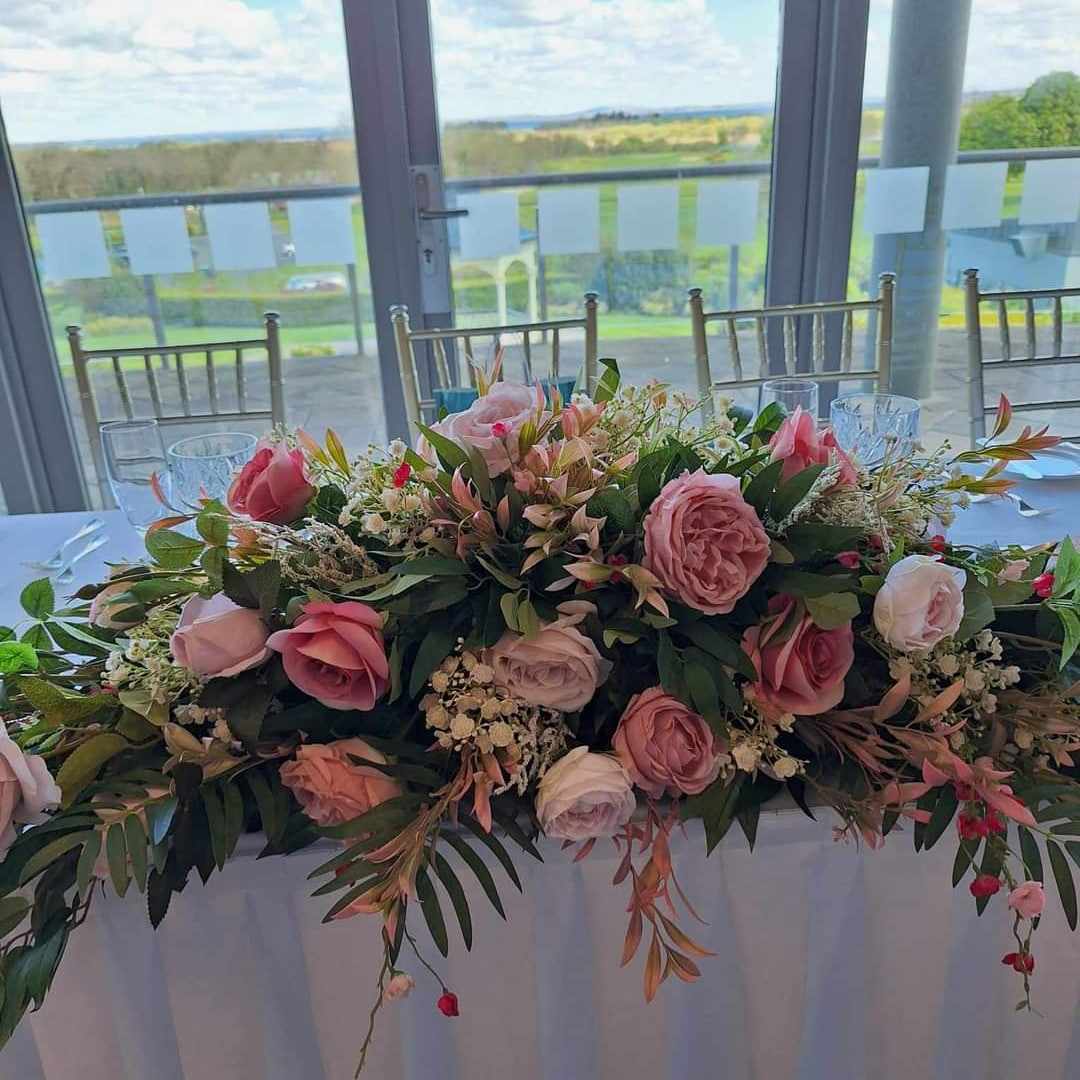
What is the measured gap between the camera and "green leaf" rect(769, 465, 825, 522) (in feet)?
2.29

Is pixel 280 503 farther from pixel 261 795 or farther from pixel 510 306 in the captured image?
pixel 510 306

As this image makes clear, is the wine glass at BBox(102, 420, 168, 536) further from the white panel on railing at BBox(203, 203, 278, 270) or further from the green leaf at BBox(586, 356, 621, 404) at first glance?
the white panel on railing at BBox(203, 203, 278, 270)

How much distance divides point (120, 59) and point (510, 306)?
1.20 metres

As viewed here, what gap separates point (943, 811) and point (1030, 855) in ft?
0.26

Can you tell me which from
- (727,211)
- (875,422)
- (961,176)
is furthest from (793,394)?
(961,176)

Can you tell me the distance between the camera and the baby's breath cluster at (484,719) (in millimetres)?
669

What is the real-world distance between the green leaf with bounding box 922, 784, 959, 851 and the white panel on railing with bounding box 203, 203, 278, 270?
8.36 feet

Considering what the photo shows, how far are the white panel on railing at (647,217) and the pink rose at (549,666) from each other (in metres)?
2.39

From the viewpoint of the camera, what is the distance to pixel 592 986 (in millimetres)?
848

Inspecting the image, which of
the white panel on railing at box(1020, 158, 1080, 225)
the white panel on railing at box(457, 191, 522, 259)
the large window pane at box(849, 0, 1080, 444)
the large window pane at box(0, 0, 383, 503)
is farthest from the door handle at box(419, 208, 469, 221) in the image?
the white panel on railing at box(1020, 158, 1080, 225)

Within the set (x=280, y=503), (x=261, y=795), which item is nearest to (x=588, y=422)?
(x=280, y=503)

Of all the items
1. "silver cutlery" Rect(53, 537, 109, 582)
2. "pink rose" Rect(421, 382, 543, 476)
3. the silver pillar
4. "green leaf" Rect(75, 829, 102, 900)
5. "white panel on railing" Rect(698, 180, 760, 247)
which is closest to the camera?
"green leaf" Rect(75, 829, 102, 900)

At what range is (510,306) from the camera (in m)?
2.92

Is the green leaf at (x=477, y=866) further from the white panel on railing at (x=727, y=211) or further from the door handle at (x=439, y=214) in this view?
the white panel on railing at (x=727, y=211)
